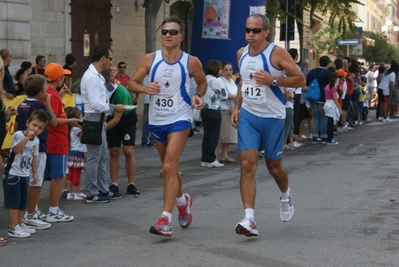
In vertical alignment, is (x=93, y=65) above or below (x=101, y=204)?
above

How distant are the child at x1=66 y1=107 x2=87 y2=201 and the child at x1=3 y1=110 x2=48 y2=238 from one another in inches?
97.9

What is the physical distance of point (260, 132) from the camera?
25.8 feet

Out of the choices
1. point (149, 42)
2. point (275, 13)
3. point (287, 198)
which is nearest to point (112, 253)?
point (287, 198)

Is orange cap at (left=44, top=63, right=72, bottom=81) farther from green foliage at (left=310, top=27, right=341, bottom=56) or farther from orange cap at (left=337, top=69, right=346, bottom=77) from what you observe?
green foliage at (left=310, top=27, right=341, bottom=56)

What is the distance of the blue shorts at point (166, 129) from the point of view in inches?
312

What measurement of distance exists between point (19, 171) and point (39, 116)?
1.72ft

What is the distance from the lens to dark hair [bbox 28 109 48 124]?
25.9 feet

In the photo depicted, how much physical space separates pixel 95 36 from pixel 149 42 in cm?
426

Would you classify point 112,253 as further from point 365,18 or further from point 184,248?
point 365,18

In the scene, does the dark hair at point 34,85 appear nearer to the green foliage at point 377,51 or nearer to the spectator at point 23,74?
the spectator at point 23,74

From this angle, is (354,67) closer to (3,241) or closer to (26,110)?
(26,110)

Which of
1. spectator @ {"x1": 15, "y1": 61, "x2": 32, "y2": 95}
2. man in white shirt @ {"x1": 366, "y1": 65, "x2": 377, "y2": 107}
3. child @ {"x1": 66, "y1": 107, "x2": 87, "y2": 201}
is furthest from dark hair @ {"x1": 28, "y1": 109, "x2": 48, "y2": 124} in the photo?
man in white shirt @ {"x1": 366, "y1": 65, "x2": 377, "y2": 107}

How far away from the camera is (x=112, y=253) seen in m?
7.06

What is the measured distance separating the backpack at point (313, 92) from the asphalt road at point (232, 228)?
508 centimetres
